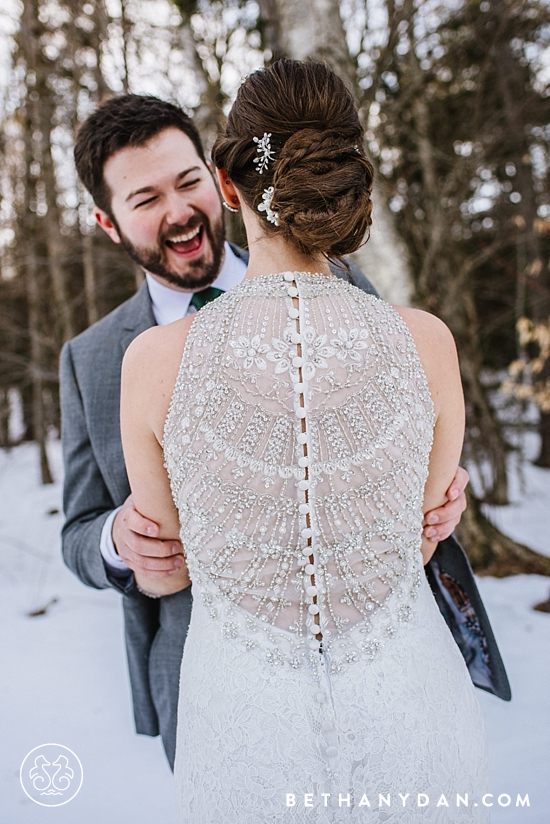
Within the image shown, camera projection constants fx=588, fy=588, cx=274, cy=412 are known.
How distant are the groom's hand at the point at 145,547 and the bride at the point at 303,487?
0.19m

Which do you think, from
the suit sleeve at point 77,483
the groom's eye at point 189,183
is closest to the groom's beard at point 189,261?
the groom's eye at point 189,183

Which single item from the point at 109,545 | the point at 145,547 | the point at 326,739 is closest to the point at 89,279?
the point at 109,545

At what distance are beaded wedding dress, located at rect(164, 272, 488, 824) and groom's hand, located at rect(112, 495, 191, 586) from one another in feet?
0.66

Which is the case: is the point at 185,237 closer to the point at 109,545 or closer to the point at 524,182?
the point at 109,545

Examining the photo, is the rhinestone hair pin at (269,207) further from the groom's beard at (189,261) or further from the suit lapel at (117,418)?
the groom's beard at (189,261)

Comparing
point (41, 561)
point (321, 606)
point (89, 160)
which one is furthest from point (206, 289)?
point (41, 561)

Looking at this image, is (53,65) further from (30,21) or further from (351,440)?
(351,440)

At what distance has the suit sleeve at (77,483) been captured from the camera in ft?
6.32

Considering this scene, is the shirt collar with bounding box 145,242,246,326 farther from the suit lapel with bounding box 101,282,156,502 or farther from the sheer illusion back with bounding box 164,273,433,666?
the sheer illusion back with bounding box 164,273,433,666

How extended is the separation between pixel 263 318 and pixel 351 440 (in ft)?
1.01

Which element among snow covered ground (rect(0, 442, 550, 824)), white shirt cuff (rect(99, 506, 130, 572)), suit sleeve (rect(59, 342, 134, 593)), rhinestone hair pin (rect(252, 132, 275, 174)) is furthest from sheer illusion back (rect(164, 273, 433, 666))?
snow covered ground (rect(0, 442, 550, 824))

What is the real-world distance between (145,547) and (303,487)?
0.52 m

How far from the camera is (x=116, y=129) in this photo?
6.66 feet

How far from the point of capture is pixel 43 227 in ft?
28.9
